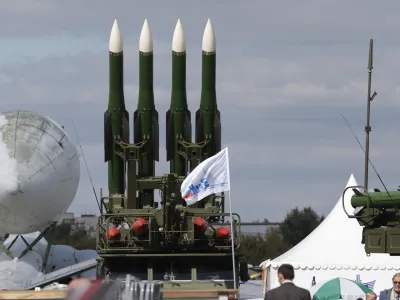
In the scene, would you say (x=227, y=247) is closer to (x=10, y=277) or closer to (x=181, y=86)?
(x=181, y=86)

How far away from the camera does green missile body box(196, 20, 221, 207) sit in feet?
80.3

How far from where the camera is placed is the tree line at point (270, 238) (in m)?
39.1

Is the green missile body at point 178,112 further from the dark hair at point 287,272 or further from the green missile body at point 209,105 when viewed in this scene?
the dark hair at point 287,272

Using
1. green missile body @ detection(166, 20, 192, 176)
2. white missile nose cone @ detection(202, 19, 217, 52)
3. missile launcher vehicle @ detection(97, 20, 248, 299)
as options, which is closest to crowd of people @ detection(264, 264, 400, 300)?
missile launcher vehicle @ detection(97, 20, 248, 299)

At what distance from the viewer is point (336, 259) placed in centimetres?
2073

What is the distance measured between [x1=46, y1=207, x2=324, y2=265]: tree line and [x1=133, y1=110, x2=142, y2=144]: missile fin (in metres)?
12.2

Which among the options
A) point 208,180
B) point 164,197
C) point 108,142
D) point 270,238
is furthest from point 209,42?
point 270,238

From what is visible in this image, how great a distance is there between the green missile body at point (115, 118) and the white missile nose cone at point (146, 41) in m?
0.52

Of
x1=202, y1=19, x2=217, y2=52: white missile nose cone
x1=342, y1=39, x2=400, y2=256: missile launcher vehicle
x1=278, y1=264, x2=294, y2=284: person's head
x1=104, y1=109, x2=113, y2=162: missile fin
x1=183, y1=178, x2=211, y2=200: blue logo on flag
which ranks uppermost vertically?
x1=202, y1=19, x2=217, y2=52: white missile nose cone

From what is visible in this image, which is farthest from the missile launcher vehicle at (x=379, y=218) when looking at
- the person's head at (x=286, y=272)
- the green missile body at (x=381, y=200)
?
the person's head at (x=286, y=272)

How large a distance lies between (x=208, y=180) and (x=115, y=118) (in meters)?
7.21

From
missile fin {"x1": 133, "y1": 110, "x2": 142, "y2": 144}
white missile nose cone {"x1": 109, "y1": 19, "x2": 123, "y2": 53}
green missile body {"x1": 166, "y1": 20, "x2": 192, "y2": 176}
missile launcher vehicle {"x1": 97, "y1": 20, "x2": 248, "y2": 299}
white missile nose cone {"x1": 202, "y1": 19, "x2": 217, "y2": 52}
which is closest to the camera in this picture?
missile launcher vehicle {"x1": 97, "y1": 20, "x2": 248, "y2": 299}

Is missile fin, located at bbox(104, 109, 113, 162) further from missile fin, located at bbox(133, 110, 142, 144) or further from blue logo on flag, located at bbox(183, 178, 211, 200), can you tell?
blue logo on flag, located at bbox(183, 178, 211, 200)

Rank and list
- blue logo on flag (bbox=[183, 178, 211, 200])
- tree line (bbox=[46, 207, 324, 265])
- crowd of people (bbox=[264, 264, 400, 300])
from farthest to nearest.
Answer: tree line (bbox=[46, 207, 324, 265]), blue logo on flag (bbox=[183, 178, 211, 200]), crowd of people (bbox=[264, 264, 400, 300])
